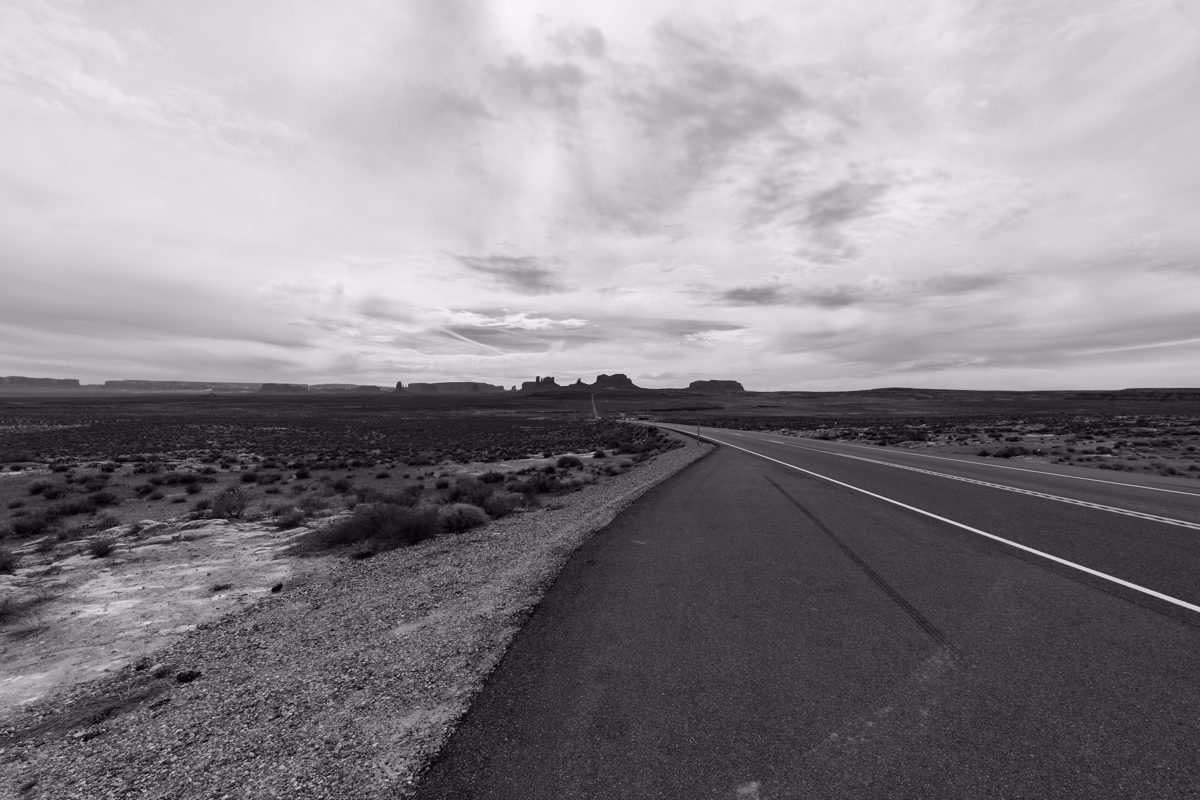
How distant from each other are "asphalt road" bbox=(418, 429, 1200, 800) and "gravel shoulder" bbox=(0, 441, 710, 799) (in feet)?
1.26

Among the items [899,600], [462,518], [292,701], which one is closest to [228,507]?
[462,518]

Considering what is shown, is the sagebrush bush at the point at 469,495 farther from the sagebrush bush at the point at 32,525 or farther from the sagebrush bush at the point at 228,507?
the sagebrush bush at the point at 32,525

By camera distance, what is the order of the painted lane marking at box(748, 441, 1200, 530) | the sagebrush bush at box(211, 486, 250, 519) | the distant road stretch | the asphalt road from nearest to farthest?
1. the asphalt road
2. the distant road stretch
3. the painted lane marking at box(748, 441, 1200, 530)
4. the sagebrush bush at box(211, 486, 250, 519)

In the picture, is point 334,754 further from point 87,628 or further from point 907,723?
point 87,628

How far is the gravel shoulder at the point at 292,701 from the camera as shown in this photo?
3020 mm

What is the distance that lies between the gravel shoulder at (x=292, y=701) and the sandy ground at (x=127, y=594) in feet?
1.78

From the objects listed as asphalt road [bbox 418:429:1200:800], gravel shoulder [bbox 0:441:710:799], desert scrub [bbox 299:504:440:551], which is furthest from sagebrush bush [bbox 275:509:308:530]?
asphalt road [bbox 418:429:1200:800]

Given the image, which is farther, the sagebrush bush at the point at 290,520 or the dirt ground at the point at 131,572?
the sagebrush bush at the point at 290,520

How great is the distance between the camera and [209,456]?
30141 millimetres

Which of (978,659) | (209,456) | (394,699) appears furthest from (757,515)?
(209,456)

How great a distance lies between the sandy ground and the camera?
17.6ft

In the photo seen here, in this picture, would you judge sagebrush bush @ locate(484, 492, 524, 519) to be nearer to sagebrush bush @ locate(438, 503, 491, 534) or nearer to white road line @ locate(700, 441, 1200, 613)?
sagebrush bush @ locate(438, 503, 491, 534)

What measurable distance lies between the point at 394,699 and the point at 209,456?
33.9 meters

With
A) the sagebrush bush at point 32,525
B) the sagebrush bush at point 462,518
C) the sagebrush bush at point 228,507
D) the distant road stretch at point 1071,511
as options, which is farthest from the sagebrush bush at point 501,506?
the sagebrush bush at point 32,525
